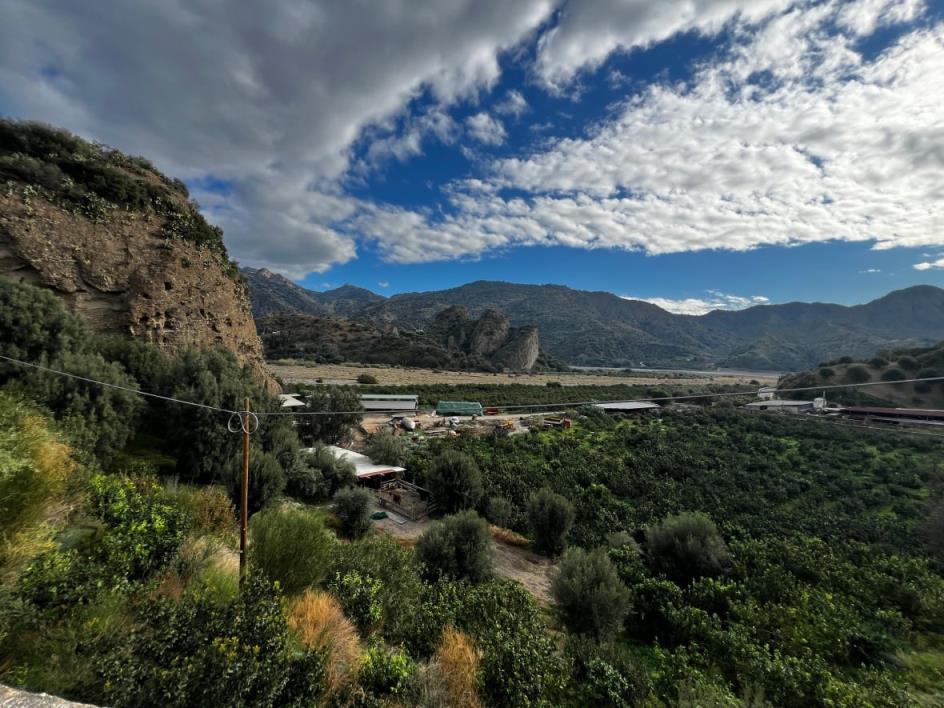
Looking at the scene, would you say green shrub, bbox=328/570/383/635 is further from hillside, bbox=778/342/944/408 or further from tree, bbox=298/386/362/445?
hillside, bbox=778/342/944/408

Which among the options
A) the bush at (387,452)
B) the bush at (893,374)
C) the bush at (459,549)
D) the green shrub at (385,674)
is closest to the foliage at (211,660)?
the green shrub at (385,674)

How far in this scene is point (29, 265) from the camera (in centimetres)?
1586

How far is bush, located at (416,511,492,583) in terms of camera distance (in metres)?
11.2

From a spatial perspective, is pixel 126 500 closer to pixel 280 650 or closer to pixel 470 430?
pixel 280 650

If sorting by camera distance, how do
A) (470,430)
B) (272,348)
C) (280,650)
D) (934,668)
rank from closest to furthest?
(280,650), (934,668), (470,430), (272,348)

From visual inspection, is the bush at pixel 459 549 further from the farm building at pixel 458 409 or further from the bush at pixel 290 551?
the farm building at pixel 458 409

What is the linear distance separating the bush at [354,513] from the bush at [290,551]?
784cm

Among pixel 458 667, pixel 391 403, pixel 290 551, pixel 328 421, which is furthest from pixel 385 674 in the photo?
pixel 391 403

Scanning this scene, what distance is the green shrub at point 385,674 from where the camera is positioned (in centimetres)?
455

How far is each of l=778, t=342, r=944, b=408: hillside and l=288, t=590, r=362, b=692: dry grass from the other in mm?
57668

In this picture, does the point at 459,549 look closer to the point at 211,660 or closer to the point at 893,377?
the point at 211,660

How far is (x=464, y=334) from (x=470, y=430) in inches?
3818

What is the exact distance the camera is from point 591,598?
9422 millimetres

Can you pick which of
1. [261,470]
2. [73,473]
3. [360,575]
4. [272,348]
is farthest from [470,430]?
[272,348]
